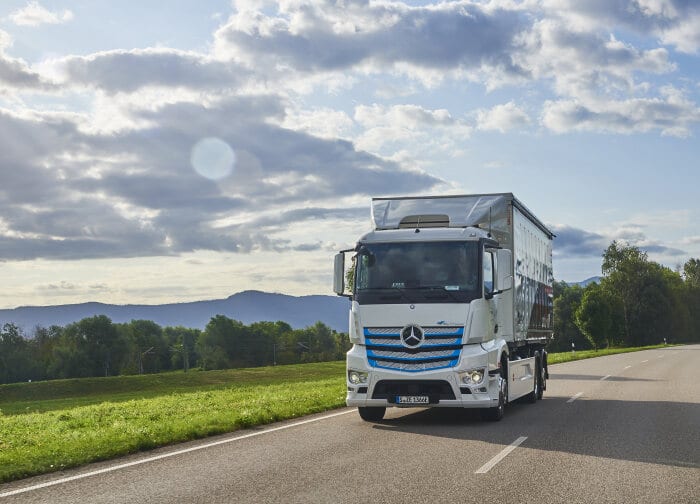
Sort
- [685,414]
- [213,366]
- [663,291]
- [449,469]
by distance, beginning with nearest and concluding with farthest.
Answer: [449,469] < [685,414] < [663,291] < [213,366]

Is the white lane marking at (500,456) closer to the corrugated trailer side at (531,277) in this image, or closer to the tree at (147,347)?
the corrugated trailer side at (531,277)

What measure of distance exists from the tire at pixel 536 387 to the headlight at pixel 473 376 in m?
4.95

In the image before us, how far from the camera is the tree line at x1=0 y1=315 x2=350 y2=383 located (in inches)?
5098

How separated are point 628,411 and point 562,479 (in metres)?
8.00

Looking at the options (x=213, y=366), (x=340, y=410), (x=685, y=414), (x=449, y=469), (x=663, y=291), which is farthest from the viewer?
(x=213, y=366)

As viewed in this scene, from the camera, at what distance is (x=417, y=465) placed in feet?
29.7

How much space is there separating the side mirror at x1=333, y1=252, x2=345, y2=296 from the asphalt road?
2.18 m

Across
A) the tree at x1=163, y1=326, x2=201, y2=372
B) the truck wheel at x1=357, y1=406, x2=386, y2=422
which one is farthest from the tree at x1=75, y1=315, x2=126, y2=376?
the truck wheel at x1=357, y1=406, x2=386, y2=422

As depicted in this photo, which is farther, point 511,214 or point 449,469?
point 511,214

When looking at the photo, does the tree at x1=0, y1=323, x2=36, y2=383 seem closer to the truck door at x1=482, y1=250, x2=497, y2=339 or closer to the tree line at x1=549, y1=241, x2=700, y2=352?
the tree line at x1=549, y1=241, x2=700, y2=352

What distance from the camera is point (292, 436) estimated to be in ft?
39.1

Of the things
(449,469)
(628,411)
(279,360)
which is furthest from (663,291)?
(449,469)

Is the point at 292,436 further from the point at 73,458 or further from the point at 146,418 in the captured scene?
the point at 146,418

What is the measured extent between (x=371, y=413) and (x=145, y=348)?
13982cm
